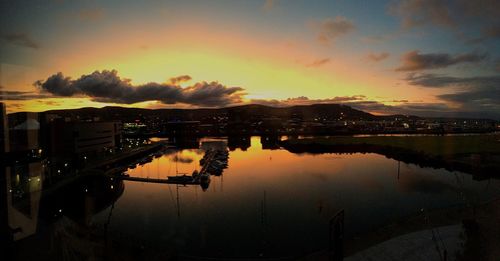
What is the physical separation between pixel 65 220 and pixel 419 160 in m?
32.6

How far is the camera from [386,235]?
1077cm

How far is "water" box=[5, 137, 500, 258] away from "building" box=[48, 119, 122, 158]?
25.1ft

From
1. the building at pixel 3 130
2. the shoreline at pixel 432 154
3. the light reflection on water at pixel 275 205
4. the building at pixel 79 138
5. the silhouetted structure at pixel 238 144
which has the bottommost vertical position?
the silhouetted structure at pixel 238 144

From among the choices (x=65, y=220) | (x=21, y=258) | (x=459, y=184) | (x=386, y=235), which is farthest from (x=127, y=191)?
(x=459, y=184)

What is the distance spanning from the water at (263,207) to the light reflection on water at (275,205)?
0.04m

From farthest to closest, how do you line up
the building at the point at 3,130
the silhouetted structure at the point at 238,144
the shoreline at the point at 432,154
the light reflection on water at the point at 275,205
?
the silhouetted structure at the point at 238,144 < the shoreline at the point at 432,154 < the light reflection on water at the point at 275,205 < the building at the point at 3,130

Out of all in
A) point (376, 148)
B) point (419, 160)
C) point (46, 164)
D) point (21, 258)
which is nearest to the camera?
point (21, 258)

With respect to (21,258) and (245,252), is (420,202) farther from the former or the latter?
(21,258)

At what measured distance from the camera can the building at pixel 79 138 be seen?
25623 mm

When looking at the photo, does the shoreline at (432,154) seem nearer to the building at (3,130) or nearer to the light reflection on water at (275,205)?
the light reflection on water at (275,205)

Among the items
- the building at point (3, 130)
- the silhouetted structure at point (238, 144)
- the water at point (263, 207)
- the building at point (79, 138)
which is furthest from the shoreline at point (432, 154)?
the building at point (3, 130)

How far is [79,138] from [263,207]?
23.1 metres

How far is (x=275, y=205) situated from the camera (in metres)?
16.3

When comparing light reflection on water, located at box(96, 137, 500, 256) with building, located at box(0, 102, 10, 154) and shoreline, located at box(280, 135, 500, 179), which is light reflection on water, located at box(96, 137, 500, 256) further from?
building, located at box(0, 102, 10, 154)
